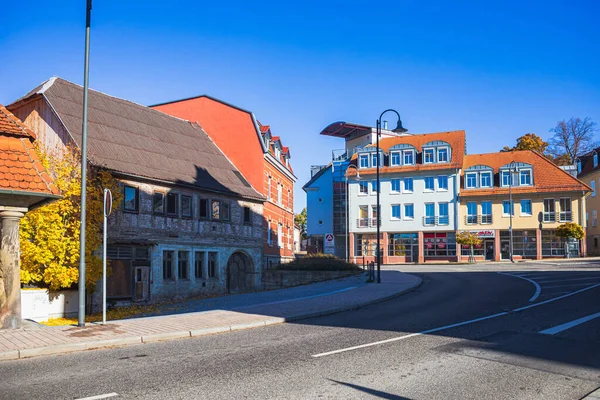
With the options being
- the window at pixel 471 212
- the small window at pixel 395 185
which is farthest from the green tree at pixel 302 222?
the window at pixel 471 212

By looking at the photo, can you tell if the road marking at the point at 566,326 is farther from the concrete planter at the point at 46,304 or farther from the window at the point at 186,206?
the window at the point at 186,206

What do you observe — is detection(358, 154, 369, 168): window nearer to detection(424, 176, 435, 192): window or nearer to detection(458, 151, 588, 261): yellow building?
detection(424, 176, 435, 192): window

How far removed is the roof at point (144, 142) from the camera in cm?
2736

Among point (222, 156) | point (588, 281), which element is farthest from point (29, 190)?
point (222, 156)

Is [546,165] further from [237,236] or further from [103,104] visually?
[103,104]

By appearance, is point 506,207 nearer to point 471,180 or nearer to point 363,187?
point 471,180

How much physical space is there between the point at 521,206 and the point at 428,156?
34.3 feet

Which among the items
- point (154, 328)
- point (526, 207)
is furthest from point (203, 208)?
point (526, 207)

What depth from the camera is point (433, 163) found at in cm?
5881

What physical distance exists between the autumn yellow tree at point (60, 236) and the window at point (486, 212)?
1666 inches

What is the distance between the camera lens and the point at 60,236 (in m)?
21.8

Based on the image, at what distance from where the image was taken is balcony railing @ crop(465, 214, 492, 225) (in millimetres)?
56656

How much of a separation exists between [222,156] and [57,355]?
29.0 metres

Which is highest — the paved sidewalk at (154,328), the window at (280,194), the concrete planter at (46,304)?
the window at (280,194)
